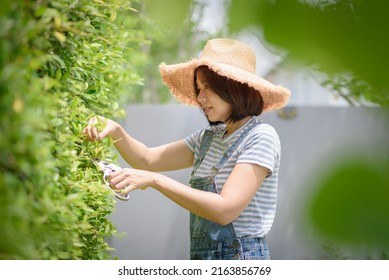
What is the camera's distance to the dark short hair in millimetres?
2008

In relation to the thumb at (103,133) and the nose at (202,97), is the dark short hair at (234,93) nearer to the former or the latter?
the nose at (202,97)

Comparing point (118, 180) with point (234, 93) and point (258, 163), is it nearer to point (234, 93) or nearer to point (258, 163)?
point (258, 163)

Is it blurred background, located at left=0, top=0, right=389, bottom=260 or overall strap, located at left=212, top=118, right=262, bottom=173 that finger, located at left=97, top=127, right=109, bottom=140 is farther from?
overall strap, located at left=212, top=118, right=262, bottom=173

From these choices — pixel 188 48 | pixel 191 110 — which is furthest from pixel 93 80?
pixel 188 48

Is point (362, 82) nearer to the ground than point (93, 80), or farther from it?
nearer to the ground

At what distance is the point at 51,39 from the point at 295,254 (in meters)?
3.94

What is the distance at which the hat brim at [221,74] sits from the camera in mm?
1963

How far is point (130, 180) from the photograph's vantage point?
1.52 metres

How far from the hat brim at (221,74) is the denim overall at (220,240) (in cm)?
15

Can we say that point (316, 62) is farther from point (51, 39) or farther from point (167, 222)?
point (167, 222)

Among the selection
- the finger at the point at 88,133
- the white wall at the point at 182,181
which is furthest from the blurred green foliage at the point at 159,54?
the finger at the point at 88,133

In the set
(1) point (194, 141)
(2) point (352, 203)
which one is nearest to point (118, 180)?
(1) point (194, 141)

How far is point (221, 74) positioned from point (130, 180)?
0.60 m

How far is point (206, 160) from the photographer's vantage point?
206 centimetres
